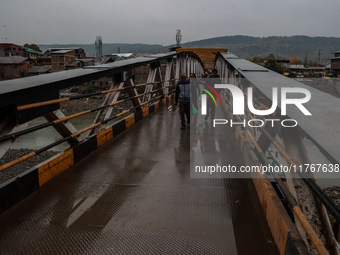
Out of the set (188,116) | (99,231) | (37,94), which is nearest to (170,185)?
(99,231)

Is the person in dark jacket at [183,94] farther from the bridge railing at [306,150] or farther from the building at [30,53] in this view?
the building at [30,53]

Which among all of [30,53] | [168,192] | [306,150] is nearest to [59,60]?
[30,53]

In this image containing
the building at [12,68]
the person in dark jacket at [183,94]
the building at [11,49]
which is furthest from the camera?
the building at [11,49]

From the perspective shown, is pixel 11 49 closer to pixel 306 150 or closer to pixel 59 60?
pixel 59 60

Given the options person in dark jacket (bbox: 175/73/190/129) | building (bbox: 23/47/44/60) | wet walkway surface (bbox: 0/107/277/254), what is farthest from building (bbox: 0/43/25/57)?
wet walkway surface (bbox: 0/107/277/254)

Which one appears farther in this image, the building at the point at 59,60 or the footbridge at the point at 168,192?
the building at the point at 59,60

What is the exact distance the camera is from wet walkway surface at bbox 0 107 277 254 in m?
2.46

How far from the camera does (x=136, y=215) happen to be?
296 cm

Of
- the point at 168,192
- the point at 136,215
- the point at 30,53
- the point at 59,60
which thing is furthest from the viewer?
the point at 30,53

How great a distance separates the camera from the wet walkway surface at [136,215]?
246 cm

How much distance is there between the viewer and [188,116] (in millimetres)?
7402

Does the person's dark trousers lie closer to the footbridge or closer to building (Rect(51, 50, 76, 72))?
the footbridge

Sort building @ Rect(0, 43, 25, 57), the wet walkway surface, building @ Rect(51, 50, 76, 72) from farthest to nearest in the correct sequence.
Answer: building @ Rect(0, 43, 25, 57) < building @ Rect(51, 50, 76, 72) < the wet walkway surface

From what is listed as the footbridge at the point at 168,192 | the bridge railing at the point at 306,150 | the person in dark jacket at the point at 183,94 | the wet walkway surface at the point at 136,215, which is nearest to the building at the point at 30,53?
the person in dark jacket at the point at 183,94
